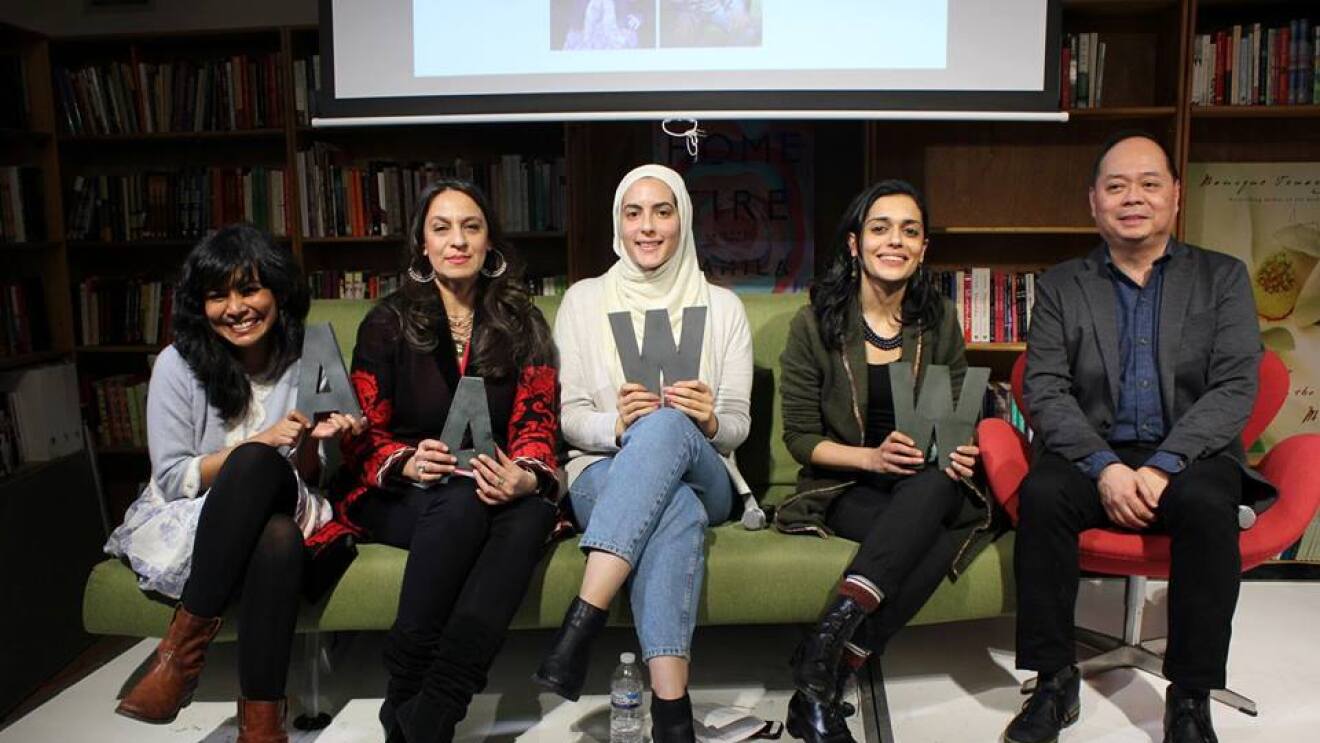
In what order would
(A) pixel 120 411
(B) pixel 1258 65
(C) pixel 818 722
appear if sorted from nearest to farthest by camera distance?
(C) pixel 818 722
(B) pixel 1258 65
(A) pixel 120 411

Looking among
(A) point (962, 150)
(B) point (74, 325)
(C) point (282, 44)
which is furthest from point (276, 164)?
(A) point (962, 150)

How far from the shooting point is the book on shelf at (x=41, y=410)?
310 cm

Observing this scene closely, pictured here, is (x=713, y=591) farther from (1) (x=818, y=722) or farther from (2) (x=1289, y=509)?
(2) (x=1289, y=509)

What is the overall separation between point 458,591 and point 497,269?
0.75m

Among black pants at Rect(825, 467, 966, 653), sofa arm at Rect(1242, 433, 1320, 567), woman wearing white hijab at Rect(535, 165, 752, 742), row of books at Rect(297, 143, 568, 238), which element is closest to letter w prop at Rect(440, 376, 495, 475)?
woman wearing white hijab at Rect(535, 165, 752, 742)

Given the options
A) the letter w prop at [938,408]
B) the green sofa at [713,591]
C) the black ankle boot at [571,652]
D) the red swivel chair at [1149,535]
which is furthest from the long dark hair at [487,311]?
the red swivel chair at [1149,535]

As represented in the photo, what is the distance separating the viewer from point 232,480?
1858 millimetres

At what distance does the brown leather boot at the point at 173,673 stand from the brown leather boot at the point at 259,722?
0.11 metres

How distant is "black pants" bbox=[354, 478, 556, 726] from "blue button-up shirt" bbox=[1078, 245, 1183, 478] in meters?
1.29

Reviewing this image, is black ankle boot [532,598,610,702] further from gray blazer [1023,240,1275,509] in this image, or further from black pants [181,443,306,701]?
gray blazer [1023,240,1275,509]

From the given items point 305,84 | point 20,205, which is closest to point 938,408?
point 305,84

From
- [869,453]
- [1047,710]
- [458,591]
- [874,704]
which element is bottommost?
[874,704]

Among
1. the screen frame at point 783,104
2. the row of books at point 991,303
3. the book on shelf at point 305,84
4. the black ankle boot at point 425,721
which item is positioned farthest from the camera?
the book on shelf at point 305,84

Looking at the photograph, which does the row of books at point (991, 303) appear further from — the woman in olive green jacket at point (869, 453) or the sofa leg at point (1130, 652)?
the sofa leg at point (1130, 652)
